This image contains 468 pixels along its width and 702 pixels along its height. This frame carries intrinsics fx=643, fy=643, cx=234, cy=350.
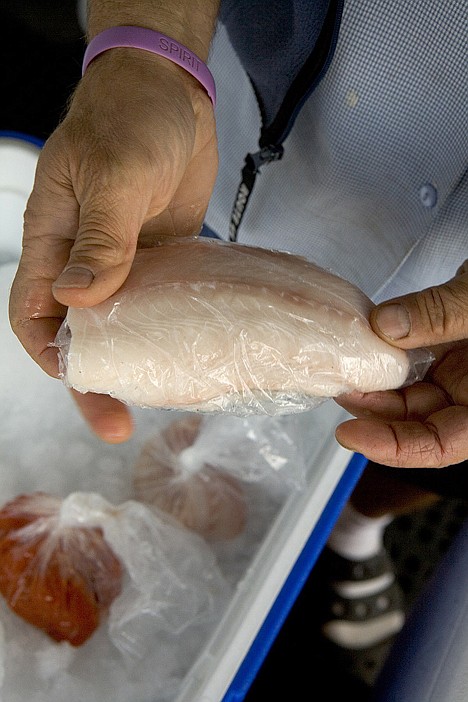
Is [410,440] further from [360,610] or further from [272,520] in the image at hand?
[360,610]

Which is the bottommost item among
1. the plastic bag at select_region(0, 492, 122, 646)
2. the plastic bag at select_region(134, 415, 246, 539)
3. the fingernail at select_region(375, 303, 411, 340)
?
the plastic bag at select_region(0, 492, 122, 646)

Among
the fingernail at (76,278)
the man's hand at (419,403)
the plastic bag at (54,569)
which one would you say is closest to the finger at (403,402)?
the man's hand at (419,403)

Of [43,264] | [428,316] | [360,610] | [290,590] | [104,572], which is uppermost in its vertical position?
[428,316]

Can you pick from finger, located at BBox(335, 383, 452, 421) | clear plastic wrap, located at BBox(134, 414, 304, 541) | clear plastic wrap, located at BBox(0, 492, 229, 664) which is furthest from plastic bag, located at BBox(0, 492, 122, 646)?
finger, located at BBox(335, 383, 452, 421)

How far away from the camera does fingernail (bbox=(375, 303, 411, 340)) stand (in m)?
0.56

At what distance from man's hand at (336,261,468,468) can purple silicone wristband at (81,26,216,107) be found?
30cm

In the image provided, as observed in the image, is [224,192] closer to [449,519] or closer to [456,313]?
[456,313]

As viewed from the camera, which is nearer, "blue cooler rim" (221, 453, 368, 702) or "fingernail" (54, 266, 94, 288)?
"fingernail" (54, 266, 94, 288)

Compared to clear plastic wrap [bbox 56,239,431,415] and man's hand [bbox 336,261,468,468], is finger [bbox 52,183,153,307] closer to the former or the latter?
clear plastic wrap [bbox 56,239,431,415]

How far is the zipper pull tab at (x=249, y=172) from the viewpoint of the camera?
27.6 inches

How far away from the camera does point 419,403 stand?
0.64m

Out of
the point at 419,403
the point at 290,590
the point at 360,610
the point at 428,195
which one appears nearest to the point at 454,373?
the point at 419,403

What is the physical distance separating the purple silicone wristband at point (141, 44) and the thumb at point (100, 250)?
177 millimetres

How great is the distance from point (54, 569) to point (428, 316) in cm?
52
